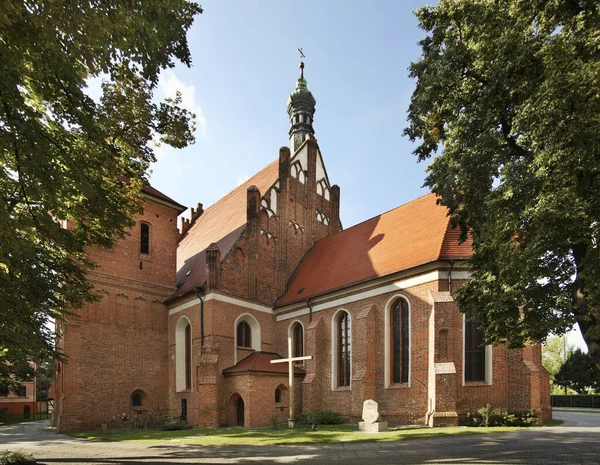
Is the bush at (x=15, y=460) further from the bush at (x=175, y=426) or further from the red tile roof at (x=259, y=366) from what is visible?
the red tile roof at (x=259, y=366)

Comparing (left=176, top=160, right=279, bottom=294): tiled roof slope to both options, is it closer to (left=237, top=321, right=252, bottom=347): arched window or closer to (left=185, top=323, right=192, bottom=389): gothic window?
(left=185, top=323, right=192, bottom=389): gothic window

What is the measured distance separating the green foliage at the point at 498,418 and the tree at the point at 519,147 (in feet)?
19.2

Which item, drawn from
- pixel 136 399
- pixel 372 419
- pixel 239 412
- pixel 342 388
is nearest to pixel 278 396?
pixel 239 412

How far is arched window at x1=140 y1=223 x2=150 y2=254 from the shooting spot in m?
24.4

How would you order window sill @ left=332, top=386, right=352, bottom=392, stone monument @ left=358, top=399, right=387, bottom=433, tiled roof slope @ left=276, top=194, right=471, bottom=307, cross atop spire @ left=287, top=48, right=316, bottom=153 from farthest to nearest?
cross atop spire @ left=287, top=48, right=316, bottom=153 → window sill @ left=332, top=386, right=352, bottom=392 → tiled roof slope @ left=276, top=194, right=471, bottom=307 → stone monument @ left=358, top=399, right=387, bottom=433

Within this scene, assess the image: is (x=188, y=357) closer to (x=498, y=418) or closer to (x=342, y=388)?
(x=342, y=388)

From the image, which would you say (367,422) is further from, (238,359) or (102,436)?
(102,436)

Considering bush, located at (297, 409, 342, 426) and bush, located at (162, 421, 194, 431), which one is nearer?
bush, located at (297, 409, 342, 426)

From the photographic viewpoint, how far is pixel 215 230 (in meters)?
27.5

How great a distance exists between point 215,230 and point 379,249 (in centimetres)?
1067

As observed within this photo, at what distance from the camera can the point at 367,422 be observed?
15.8 m

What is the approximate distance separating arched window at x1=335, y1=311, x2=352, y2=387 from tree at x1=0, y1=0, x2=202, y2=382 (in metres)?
11.5

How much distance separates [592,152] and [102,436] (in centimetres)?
1872

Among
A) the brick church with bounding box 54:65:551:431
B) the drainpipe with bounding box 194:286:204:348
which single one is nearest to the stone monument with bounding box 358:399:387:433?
the brick church with bounding box 54:65:551:431
